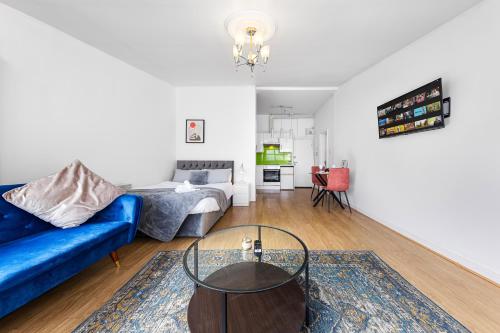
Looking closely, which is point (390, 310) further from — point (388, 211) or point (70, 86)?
point (70, 86)

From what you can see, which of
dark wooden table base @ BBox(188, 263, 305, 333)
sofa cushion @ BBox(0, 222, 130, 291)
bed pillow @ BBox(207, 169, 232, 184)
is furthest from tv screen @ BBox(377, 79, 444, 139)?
sofa cushion @ BBox(0, 222, 130, 291)

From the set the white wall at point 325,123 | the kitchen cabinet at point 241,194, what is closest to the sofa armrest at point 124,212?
the kitchen cabinet at point 241,194

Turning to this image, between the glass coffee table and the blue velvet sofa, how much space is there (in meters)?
0.89

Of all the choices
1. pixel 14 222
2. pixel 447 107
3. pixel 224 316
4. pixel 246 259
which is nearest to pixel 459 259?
pixel 447 107

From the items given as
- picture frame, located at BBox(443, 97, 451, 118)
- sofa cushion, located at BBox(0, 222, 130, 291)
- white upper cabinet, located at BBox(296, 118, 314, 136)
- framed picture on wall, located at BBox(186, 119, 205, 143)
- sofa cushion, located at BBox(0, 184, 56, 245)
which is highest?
white upper cabinet, located at BBox(296, 118, 314, 136)

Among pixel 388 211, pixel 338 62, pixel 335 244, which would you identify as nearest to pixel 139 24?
pixel 338 62

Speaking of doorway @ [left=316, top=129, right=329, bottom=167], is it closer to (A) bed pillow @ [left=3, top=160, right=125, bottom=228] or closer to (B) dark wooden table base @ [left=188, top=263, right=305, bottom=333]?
(B) dark wooden table base @ [left=188, top=263, right=305, bottom=333]

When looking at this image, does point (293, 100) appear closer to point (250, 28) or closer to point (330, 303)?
point (250, 28)

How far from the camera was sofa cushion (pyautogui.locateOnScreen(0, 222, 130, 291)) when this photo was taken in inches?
43.9

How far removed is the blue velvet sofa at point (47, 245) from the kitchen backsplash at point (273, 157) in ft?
17.8

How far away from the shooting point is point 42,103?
218 cm

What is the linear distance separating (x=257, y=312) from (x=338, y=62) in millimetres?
3667

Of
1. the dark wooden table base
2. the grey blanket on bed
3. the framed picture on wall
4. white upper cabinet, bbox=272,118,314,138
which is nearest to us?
the dark wooden table base

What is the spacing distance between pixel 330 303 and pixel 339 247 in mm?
1008
